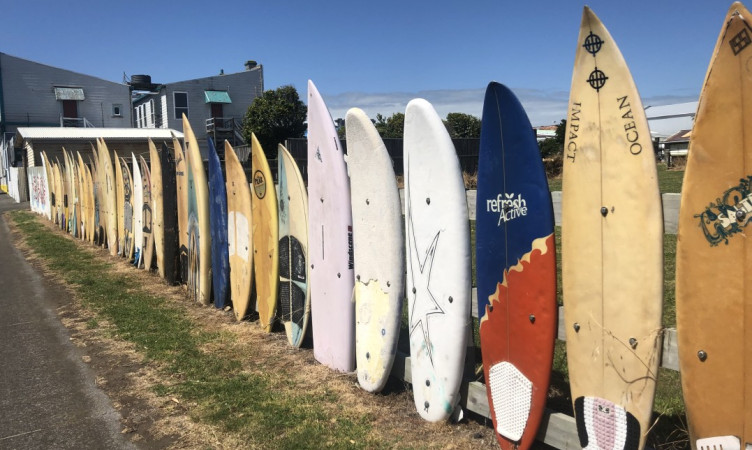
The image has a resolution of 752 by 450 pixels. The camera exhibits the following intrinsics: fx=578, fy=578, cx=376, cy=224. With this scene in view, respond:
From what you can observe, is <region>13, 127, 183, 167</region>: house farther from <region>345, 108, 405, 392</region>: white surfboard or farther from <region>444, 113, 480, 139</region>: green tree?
<region>444, 113, 480, 139</region>: green tree

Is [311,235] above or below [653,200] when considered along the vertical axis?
below

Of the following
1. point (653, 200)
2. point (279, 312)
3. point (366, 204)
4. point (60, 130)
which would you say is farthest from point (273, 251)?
point (60, 130)

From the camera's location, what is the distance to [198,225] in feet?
18.4

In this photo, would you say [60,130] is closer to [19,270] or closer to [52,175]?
[52,175]

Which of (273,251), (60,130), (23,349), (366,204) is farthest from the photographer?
(60,130)

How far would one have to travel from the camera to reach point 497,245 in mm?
2580

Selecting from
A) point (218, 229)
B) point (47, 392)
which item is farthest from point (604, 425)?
point (218, 229)

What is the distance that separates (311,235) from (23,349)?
2711mm

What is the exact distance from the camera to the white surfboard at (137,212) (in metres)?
7.77

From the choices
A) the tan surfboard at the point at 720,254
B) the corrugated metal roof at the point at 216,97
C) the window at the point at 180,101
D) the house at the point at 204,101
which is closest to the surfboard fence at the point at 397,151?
the tan surfboard at the point at 720,254

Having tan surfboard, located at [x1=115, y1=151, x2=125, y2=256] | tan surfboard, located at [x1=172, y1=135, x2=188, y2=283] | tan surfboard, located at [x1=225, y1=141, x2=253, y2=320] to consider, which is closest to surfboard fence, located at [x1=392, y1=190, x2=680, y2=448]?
tan surfboard, located at [x1=225, y1=141, x2=253, y2=320]

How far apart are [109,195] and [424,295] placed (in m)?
8.01

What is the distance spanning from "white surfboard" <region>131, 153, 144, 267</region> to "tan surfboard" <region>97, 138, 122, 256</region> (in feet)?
4.20

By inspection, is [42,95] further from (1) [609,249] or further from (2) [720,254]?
(2) [720,254]
